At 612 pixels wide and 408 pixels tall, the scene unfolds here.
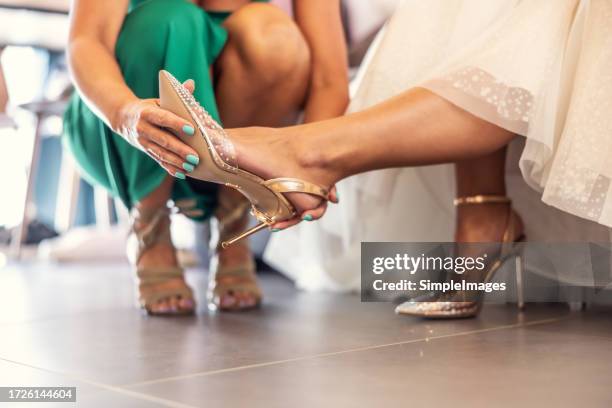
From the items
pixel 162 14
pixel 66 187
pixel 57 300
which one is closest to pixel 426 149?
pixel 162 14

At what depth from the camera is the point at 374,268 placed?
1.08 m

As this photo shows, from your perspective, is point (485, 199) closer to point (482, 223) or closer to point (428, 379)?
point (482, 223)

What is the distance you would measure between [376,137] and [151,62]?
0.36 meters

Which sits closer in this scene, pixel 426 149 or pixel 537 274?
pixel 426 149

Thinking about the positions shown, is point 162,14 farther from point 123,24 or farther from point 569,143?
point 569,143

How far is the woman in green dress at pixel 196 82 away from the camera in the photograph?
1.03m

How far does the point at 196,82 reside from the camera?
3.39ft

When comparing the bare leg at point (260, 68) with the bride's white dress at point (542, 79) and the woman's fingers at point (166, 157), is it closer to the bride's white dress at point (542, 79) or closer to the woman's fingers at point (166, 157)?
the bride's white dress at point (542, 79)

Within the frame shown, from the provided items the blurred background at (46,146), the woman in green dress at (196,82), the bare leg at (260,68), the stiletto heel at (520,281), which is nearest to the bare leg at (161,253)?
the woman in green dress at (196,82)

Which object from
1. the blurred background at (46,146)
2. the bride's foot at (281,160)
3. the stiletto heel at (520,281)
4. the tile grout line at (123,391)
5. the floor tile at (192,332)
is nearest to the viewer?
the tile grout line at (123,391)

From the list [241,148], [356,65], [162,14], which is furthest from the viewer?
[356,65]

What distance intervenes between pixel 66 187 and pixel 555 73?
3066 millimetres

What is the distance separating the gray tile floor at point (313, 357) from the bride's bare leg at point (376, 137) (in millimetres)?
193

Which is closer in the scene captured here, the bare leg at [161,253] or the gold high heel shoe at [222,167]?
the gold high heel shoe at [222,167]
